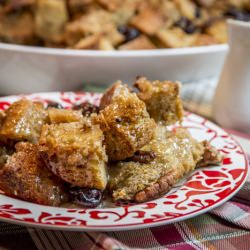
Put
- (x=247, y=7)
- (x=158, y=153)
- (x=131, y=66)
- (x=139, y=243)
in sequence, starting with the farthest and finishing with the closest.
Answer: (x=247, y=7) → (x=131, y=66) → (x=158, y=153) → (x=139, y=243)

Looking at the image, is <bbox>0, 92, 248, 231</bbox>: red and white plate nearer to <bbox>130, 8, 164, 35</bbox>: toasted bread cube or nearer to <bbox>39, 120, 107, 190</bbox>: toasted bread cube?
<bbox>39, 120, 107, 190</bbox>: toasted bread cube

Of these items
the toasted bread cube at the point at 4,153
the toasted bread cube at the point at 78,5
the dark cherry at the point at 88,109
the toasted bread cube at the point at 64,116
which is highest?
the toasted bread cube at the point at 78,5

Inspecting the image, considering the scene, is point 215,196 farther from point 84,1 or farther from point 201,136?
point 84,1

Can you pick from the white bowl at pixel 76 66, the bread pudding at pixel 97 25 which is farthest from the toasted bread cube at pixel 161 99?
the bread pudding at pixel 97 25

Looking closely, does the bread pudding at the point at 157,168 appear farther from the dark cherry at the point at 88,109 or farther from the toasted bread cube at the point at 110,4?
the toasted bread cube at the point at 110,4

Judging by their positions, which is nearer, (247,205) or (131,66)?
(247,205)

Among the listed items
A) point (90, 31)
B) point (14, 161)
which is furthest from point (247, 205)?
point (90, 31)

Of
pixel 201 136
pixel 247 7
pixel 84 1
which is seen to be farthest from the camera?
pixel 247 7
